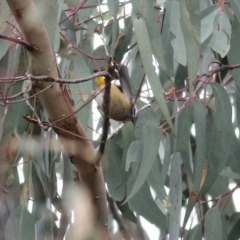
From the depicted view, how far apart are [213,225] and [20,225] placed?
0.46 m

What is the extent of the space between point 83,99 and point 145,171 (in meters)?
0.29

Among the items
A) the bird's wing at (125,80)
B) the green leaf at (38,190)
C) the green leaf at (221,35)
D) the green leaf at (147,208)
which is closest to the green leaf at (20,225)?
the green leaf at (38,190)

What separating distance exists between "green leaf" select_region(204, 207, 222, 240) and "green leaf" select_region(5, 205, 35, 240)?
41 centimetres

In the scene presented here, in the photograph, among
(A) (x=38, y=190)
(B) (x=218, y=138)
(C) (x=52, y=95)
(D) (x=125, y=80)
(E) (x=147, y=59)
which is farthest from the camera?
(A) (x=38, y=190)

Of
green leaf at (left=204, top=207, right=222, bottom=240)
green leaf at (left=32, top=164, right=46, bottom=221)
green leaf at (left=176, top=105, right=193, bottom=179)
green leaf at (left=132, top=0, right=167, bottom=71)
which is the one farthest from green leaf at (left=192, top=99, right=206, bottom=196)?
green leaf at (left=32, top=164, right=46, bottom=221)

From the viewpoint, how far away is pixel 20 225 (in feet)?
4.25

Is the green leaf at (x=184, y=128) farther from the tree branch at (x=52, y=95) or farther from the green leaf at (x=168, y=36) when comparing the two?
the tree branch at (x=52, y=95)

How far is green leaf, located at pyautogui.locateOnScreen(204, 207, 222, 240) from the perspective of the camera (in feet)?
4.47

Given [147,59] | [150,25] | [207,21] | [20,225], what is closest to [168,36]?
[207,21]

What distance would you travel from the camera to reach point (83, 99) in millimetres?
1333

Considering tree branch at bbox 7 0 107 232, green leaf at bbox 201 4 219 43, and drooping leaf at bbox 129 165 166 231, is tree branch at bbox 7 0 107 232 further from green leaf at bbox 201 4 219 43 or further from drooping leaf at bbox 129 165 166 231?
green leaf at bbox 201 4 219 43

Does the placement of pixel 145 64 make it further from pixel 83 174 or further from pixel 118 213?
pixel 118 213

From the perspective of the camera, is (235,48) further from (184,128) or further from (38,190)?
(38,190)

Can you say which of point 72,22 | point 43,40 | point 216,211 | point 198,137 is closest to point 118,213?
point 216,211
